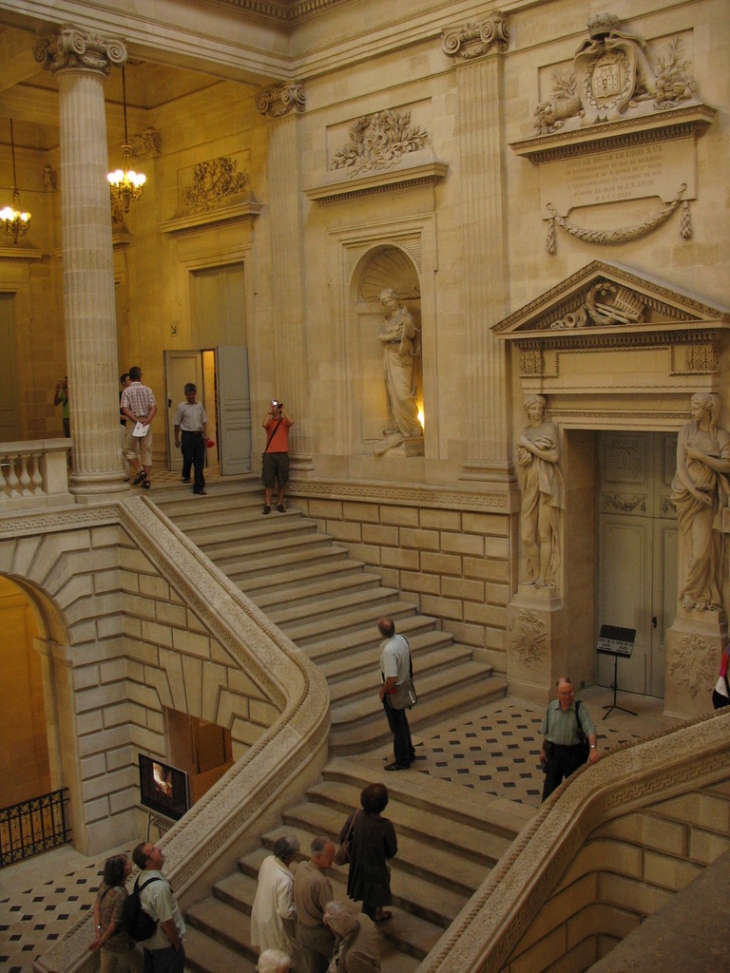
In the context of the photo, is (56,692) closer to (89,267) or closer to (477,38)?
(89,267)

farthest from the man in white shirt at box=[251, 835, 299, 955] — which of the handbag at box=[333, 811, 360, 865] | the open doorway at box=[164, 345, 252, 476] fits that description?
the open doorway at box=[164, 345, 252, 476]

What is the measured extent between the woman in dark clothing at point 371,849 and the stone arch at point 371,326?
24.7 feet

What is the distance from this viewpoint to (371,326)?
14.6 meters

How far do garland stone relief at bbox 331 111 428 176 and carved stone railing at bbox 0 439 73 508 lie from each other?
5.55m

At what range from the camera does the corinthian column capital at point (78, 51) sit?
1252 centimetres

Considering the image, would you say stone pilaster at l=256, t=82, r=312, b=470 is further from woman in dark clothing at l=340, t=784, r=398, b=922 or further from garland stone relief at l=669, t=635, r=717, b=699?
woman in dark clothing at l=340, t=784, r=398, b=922

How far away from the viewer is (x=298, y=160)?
48.9ft

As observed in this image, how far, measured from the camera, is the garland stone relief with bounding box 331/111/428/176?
13414 millimetres

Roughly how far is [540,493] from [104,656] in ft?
20.2

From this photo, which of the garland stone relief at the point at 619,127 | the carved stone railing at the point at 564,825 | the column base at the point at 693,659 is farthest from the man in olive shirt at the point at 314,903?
the garland stone relief at the point at 619,127

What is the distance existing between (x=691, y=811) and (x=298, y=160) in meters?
10.9

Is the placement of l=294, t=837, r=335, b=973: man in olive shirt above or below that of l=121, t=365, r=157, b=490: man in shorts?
below

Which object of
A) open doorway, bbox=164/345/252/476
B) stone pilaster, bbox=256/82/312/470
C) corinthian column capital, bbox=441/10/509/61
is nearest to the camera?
corinthian column capital, bbox=441/10/509/61

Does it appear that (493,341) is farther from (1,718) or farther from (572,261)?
(1,718)
